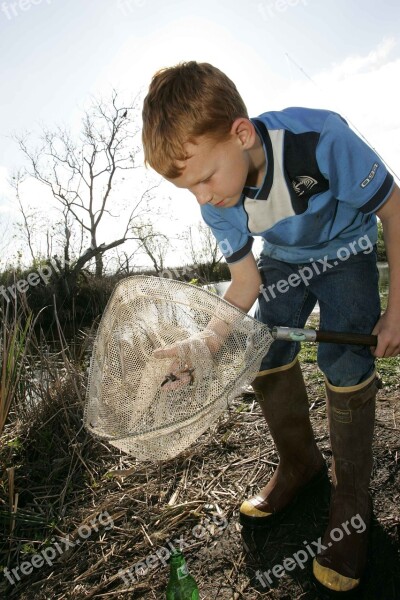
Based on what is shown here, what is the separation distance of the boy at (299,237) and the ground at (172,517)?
0.37 ft

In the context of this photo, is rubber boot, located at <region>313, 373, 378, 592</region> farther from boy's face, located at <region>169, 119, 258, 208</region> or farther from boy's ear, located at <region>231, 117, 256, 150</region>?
boy's ear, located at <region>231, 117, 256, 150</region>

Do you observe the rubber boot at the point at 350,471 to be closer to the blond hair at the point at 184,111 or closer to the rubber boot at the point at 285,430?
the rubber boot at the point at 285,430

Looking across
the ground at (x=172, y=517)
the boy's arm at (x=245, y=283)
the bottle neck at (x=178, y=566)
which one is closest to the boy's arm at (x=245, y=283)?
the boy's arm at (x=245, y=283)

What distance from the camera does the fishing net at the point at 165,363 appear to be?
1.45 m

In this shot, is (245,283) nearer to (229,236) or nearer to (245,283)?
(245,283)

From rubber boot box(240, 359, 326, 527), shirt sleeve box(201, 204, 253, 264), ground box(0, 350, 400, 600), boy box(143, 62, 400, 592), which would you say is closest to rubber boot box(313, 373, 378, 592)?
boy box(143, 62, 400, 592)

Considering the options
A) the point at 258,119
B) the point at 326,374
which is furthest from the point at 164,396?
the point at 258,119

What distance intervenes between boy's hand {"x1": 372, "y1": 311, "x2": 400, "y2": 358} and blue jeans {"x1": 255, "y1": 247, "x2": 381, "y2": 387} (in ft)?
0.25

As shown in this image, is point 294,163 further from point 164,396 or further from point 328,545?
point 328,545

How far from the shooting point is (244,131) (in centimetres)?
160

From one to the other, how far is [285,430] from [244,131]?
1.25 m

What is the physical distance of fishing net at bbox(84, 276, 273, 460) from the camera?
1.45m

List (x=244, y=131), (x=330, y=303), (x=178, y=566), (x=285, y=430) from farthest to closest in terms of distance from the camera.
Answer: (x=285, y=430), (x=330, y=303), (x=244, y=131), (x=178, y=566)

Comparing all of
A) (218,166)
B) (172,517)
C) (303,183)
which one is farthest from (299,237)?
(172,517)
